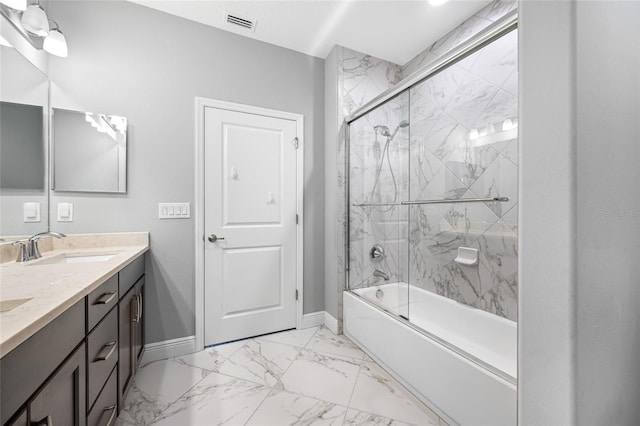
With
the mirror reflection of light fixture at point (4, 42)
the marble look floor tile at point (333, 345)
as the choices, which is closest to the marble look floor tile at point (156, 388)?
the marble look floor tile at point (333, 345)

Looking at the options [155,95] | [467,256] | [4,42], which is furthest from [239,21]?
[467,256]

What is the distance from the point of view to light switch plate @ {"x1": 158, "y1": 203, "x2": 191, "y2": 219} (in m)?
1.98

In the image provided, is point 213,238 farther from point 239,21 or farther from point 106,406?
point 239,21

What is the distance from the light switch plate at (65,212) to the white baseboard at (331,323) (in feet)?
6.85

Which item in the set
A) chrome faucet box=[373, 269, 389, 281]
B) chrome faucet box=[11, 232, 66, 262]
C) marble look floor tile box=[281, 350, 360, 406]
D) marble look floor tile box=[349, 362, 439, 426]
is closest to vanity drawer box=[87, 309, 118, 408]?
chrome faucet box=[11, 232, 66, 262]

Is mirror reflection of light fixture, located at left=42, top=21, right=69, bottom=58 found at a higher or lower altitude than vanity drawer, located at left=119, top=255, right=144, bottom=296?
higher

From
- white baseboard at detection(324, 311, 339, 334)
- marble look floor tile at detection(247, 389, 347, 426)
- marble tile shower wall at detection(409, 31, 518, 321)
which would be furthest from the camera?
white baseboard at detection(324, 311, 339, 334)

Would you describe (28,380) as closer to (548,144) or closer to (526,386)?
(526,386)

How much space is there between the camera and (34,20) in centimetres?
146

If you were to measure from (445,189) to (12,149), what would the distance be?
2.68 meters

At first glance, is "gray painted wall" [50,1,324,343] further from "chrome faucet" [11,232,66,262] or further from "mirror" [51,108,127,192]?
"chrome faucet" [11,232,66,262]

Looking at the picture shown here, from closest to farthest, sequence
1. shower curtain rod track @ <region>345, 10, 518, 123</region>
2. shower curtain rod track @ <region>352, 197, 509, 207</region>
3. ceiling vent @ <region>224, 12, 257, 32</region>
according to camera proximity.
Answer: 1. shower curtain rod track @ <region>345, 10, 518, 123</region>
2. shower curtain rod track @ <region>352, 197, 509, 207</region>
3. ceiling vent @ <region>224, 12, 257, 32</region>

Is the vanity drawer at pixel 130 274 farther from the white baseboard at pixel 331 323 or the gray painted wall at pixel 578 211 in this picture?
the gray painted wall at pixel 578 211

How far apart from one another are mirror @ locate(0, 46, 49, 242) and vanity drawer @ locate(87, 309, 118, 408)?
30.4 inches
